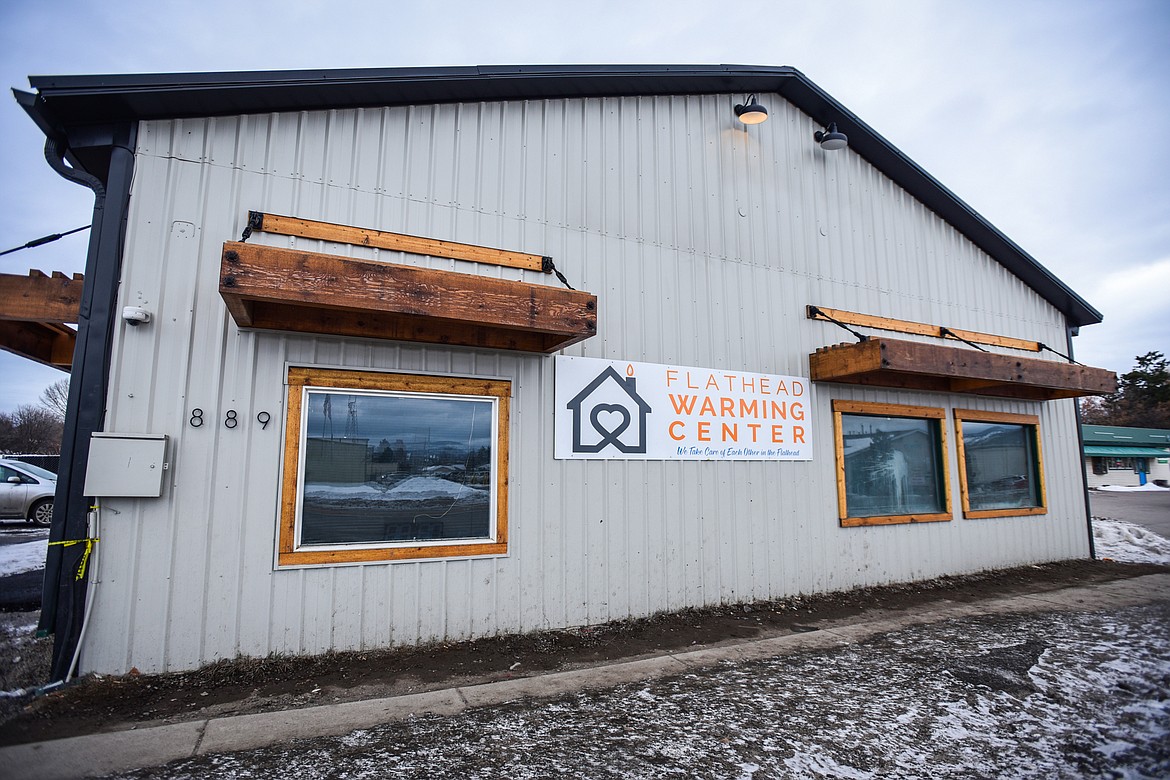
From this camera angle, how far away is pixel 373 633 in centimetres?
411

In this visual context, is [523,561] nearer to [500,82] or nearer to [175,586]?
[175,586]

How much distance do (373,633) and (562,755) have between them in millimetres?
1952

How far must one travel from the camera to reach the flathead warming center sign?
16.6ft

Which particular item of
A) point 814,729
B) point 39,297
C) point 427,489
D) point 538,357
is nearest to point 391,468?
point 427,489

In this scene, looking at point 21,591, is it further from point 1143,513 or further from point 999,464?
point 1143,513

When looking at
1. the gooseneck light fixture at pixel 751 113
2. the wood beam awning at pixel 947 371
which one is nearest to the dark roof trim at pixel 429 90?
the gooseneck light fixture at pixel 751 113

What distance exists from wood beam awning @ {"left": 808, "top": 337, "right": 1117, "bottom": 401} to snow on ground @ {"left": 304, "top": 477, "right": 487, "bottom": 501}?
4.00m

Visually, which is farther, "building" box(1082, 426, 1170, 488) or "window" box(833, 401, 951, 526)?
"building" box(1082, 426, 1170, 488)

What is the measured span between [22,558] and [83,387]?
618cm

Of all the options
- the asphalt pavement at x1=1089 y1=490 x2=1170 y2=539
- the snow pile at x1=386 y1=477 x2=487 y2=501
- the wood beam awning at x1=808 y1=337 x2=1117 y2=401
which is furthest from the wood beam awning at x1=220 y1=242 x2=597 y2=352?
the asphalt pavement at x1=1089 y1=490 x2=1170 y2=539

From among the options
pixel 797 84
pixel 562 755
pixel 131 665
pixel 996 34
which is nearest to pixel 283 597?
pixel 131 665

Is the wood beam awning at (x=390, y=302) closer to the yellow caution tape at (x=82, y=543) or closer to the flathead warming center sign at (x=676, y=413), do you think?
the flathead warming center sign at (x=676, y=413)

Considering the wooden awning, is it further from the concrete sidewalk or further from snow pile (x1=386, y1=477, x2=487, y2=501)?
the concrete sidewalk

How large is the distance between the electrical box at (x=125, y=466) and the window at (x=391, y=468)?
2.41 feet
